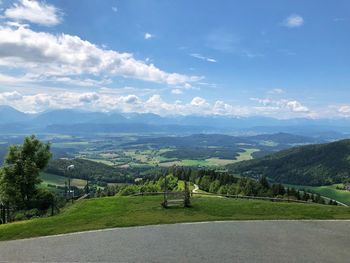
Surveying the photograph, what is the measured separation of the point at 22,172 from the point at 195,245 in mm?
26508

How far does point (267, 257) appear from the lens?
59.7 feet

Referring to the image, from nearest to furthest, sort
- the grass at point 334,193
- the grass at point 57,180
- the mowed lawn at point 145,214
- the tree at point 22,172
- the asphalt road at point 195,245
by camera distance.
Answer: the asphalt road at point 195,245, the mowed lawn at point 145,214, the tree at point 22,172, the grass at point 334,193, the grass at point 57,180

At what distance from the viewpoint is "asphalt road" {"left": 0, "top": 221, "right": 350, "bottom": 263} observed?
60.0ft

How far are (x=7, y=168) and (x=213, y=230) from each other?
26041 mm

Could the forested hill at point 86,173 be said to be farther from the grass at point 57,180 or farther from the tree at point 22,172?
the tree at point 22,172

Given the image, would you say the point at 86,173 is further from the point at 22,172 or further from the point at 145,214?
the point at 145,214

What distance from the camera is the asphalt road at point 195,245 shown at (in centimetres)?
1828

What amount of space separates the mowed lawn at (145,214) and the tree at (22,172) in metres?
8.74

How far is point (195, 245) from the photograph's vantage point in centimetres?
2028

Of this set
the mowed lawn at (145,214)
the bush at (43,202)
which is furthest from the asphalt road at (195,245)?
the bush at (43,202)

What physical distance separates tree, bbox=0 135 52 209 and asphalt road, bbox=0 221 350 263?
Result: 17847mm

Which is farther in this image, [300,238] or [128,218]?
[128,218]

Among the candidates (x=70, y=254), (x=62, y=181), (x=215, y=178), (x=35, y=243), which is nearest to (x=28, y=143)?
(x=35, y=243)

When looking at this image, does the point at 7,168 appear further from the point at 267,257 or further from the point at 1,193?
the point at 267,257
